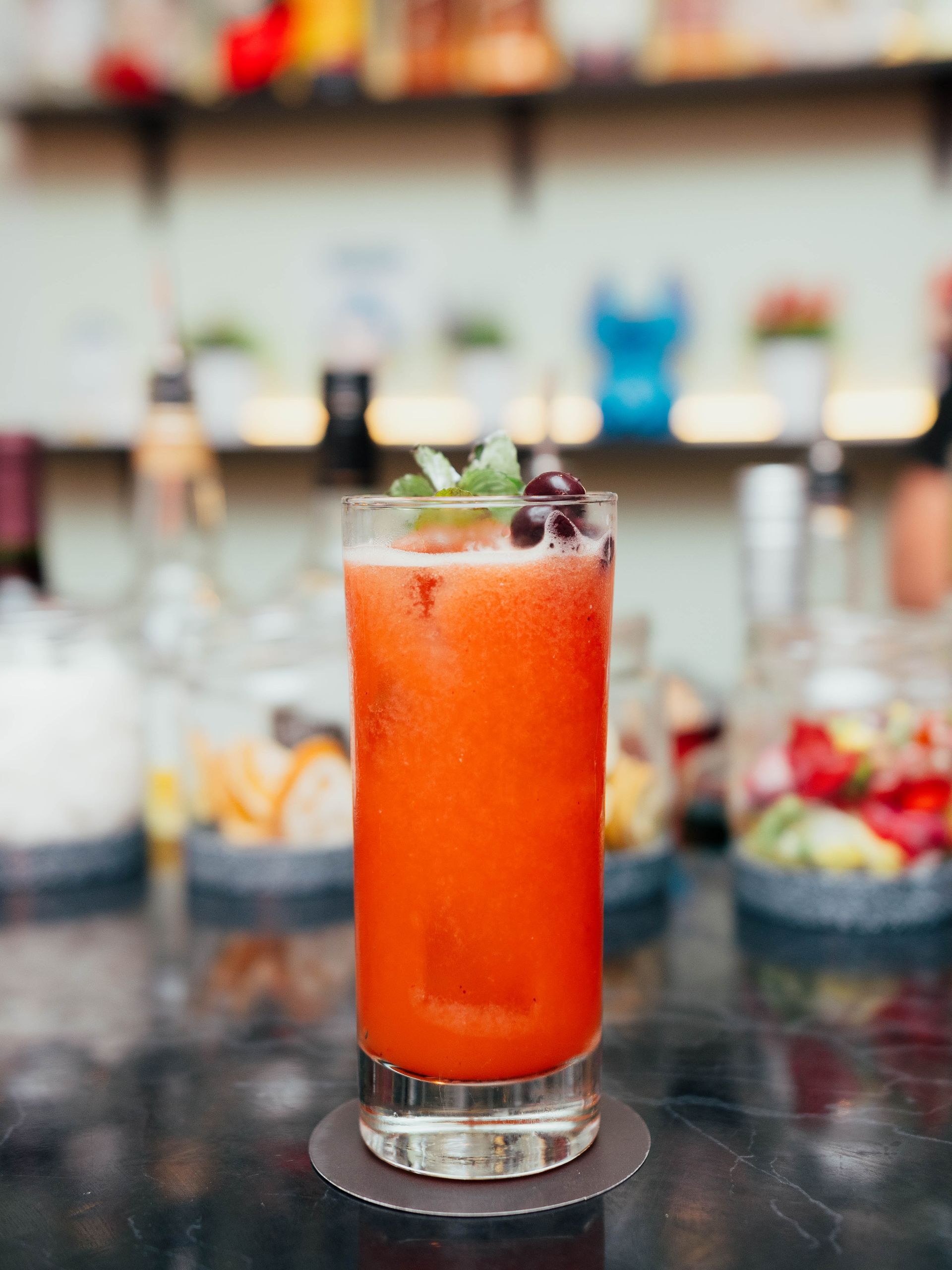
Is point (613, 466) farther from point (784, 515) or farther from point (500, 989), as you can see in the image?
point (500, 989)

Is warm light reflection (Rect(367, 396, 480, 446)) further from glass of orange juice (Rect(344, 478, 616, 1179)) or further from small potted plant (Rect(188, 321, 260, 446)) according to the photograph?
glass of orange juice (Rect(344, 478, 616, 1179))

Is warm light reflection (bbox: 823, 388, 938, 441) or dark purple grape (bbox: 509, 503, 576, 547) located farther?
warm light reflection (bbox: 823, 388, 938, 441)

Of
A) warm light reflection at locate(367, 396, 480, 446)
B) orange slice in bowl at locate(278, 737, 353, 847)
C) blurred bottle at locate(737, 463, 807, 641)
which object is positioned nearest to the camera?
orange slice in bowl at locate(278, 737, 353, 847)

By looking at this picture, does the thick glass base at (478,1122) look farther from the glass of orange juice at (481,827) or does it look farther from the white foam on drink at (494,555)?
the white foam on drink at (494,555)

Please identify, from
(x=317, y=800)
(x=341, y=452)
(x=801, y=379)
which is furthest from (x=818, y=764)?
(x=801, y=379)

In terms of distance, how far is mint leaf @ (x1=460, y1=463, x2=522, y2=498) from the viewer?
607 millimetres

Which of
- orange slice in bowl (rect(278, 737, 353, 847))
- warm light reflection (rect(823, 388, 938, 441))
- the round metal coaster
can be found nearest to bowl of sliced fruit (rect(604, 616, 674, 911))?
orange slice in bowl (rect(278, 737, 353, 847))

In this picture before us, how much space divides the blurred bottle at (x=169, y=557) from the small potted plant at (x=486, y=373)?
4.64 ft

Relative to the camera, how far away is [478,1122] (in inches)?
23.1

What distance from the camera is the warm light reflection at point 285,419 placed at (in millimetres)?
3064

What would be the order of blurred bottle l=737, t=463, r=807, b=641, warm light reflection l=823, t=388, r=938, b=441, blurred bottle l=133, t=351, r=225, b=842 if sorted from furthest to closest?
warm light reflection l=823, t=388, r=938, b=441 < blurred bottle l=737, t=463, r=807, b=641 < blurred bottle l=133, t=351, r=225, b=842

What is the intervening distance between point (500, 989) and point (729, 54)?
2499 mm

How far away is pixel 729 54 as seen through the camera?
2.60m

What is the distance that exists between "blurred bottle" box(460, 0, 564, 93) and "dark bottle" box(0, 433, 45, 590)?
5.97 feet
